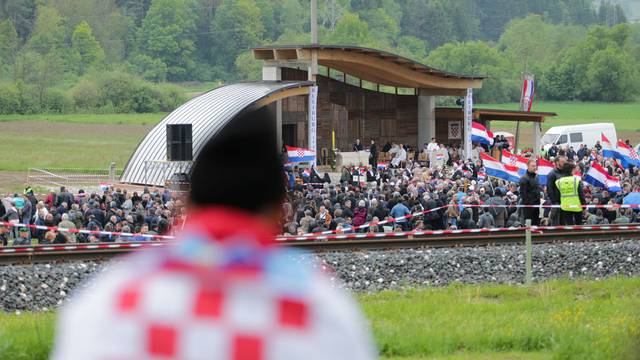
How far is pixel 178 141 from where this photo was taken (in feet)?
91.0

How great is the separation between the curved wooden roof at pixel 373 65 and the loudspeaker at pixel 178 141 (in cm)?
1374

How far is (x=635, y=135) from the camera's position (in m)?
80.9

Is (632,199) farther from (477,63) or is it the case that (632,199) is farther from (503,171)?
(477,63)

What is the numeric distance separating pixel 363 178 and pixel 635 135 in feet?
172

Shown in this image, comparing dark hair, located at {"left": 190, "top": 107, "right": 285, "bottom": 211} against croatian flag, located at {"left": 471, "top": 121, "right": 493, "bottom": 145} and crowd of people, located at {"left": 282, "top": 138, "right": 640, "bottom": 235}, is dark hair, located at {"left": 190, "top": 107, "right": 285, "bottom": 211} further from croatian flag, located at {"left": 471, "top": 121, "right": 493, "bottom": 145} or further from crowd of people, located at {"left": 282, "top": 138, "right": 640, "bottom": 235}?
croatian flag, located at {"left": 471, "top": 121, "right": 493, "bottom": 145}

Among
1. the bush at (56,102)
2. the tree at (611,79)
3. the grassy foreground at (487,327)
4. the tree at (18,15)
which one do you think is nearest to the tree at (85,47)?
the tree at (18,15)

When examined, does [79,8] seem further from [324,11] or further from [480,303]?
[480,303]

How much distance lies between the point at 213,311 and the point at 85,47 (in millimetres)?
124406

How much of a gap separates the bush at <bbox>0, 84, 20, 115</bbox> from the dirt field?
20.4 feet

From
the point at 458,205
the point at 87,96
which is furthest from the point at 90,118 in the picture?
the point at 458,205

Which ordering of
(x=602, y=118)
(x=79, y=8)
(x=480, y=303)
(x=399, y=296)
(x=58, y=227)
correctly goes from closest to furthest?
(x=480, y=303) < (x=399, y=296) < (x=58, y=227) < (x=602, y=118) < (x=79, y=8)

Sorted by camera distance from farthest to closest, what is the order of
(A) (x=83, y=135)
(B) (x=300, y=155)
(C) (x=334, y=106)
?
1. (A) (x=83, y=135)
2. (C) (x=334, y=106)
3. (B) (x=300, y=155)

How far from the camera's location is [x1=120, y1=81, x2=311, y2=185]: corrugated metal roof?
35312 mm

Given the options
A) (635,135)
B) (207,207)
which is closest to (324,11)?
(635,135)
